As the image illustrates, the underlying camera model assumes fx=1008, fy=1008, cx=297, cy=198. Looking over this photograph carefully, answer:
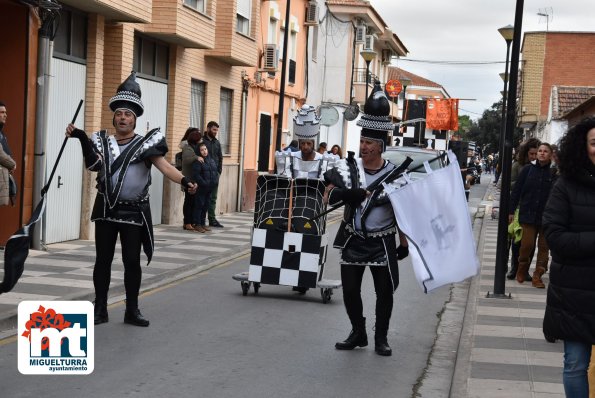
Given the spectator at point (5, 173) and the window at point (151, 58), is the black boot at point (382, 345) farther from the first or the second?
the window at point (151, 58)

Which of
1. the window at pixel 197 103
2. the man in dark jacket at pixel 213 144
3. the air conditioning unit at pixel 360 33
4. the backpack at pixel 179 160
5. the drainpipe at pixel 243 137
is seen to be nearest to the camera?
the backpack at pixel 179 160

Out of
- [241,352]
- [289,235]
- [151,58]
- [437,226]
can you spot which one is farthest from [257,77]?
[437,226]

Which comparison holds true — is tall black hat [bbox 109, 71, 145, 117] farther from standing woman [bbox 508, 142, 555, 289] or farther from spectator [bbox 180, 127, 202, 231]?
spectator [bbox 180, 127, 202, 231]

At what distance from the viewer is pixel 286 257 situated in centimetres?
1052

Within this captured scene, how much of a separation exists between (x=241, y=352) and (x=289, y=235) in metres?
2.75

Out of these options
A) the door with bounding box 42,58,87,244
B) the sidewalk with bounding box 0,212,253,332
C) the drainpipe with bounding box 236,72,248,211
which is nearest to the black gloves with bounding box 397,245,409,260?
Result: the sidewalk with bounding box 0,212,253,332

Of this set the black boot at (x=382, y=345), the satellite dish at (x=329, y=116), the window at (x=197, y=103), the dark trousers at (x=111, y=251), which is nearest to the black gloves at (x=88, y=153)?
the dark trousers at (x=111, y=251)

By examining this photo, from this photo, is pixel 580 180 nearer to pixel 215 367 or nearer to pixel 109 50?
pixel 215 367

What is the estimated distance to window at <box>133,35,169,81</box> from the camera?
1888cm

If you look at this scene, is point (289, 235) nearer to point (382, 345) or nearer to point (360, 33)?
point (382, 345)

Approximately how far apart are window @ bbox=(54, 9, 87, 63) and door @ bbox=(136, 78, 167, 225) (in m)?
2.68

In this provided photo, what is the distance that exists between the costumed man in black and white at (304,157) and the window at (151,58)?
28.7 ft

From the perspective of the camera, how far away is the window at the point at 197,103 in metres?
22.1


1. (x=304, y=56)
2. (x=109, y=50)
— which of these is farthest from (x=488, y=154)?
(x=109, y=50)
